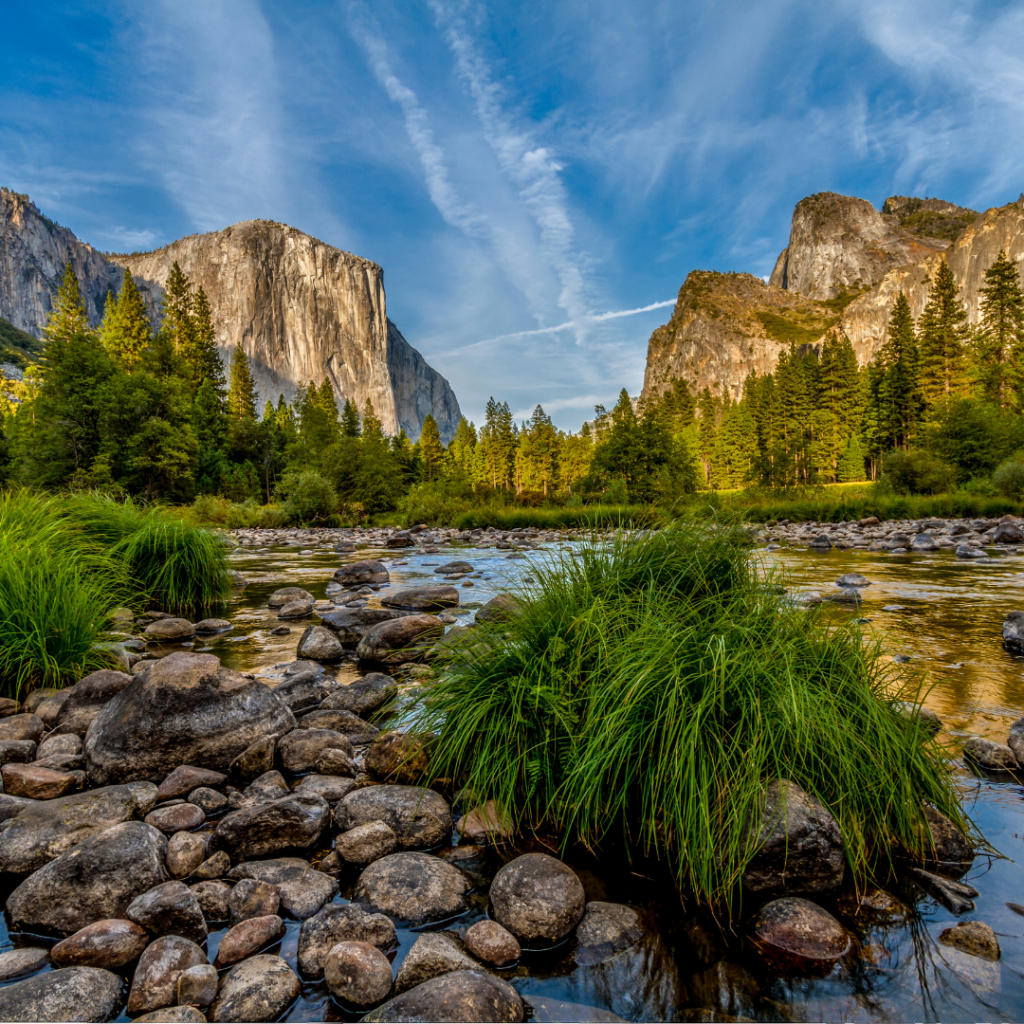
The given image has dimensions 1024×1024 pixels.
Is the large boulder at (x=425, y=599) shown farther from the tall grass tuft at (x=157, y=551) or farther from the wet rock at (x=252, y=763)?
the wet rock at (x=252, y=763)

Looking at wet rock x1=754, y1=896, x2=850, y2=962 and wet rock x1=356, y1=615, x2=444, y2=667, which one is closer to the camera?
wet rock x1=754, y1=896, x2=850, y2=962

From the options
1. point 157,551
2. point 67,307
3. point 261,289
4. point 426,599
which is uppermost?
point 261,289

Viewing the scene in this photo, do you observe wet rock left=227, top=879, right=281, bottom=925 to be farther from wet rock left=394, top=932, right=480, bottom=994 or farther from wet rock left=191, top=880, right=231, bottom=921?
wet rock left=394, top=932, right=480, bottom=994

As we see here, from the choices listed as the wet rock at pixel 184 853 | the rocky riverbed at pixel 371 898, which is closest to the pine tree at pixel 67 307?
the rocky riverbed at pixel 371 898

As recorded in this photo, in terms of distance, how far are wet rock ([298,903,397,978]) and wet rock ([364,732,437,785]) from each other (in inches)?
32.1

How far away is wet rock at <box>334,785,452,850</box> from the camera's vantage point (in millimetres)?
2412

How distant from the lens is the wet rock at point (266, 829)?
7.51 ft

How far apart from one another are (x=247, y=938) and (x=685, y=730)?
159 cm

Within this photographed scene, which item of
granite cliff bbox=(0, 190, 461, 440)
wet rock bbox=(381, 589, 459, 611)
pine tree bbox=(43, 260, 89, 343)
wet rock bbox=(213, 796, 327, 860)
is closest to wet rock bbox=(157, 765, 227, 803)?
wet rock bbox=(213, 796, 327, 860)

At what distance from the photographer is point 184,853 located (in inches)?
86.9

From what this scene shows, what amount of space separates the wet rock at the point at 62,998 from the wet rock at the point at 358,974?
0.58 metres

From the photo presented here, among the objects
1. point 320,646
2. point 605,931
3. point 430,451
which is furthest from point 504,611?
point 430,451

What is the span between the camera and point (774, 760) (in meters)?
2.09

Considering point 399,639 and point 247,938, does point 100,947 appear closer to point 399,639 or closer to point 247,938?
point 247,938
